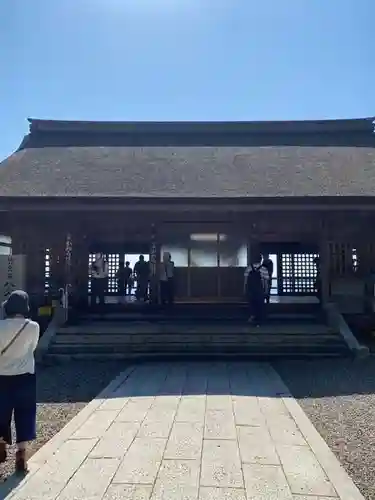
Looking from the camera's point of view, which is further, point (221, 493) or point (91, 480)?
point (91, 480)

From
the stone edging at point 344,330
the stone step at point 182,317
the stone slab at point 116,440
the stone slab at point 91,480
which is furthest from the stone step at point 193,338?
the stone slab at point 91,480

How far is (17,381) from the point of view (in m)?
3.86

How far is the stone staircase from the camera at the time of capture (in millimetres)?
9070

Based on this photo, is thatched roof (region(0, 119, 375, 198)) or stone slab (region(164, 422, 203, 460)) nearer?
stone slab (region(164, 422, 203, 460))

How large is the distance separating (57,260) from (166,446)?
7731 mm

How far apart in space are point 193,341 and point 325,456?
5.28 m

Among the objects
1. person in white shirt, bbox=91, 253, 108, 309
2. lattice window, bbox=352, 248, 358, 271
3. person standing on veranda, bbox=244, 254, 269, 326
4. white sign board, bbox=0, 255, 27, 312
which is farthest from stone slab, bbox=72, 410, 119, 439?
lattice window, bbox=352, 248, 358, 271

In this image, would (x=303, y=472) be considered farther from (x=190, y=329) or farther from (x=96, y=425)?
(x=190, y=329)

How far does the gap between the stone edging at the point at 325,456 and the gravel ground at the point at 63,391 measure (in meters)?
2.63

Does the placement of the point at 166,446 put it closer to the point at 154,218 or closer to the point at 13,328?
the point at 13,328

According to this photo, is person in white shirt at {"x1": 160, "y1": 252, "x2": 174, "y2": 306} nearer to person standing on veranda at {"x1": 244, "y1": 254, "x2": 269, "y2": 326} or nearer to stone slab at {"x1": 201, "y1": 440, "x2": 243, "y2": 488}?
person standing on veranda at {"x1": 244, "y1": 254, "x2": 269, "y2": 326}

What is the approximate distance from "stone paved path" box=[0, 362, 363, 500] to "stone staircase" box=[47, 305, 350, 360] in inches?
94.3

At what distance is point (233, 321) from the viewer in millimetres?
11086

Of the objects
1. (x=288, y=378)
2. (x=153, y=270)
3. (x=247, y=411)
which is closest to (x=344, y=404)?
(x=247, y=411)
